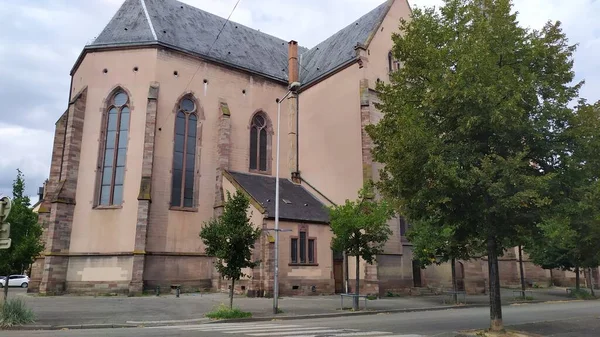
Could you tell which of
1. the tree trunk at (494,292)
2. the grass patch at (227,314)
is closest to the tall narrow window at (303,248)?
the grass patch at (227,314)

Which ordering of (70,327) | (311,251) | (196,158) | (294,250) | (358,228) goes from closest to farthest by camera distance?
(70,327), (358,228), (294,250), (311,251), (196,158)

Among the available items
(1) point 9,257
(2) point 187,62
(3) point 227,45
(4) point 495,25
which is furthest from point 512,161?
(3) point 227,45

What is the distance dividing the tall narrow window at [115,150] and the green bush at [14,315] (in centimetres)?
1419

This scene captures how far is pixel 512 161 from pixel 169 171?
22.1m

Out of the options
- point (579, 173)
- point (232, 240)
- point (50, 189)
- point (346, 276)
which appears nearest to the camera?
point (579, 173)

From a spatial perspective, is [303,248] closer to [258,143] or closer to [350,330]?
[258,143]

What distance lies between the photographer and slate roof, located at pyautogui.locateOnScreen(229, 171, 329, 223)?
2630 cm

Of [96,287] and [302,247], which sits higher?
[302,247]

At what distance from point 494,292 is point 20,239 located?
16.8 metres

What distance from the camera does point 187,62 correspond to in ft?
99.7

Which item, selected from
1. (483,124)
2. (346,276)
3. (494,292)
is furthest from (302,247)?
(483,124)

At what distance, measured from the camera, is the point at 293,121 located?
Result: 34875 millimetres

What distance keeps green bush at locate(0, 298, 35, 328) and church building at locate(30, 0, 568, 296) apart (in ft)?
36.3

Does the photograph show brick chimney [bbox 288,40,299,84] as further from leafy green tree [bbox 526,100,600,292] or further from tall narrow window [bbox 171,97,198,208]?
leafy green tree [bbox 526,100,600,292]
